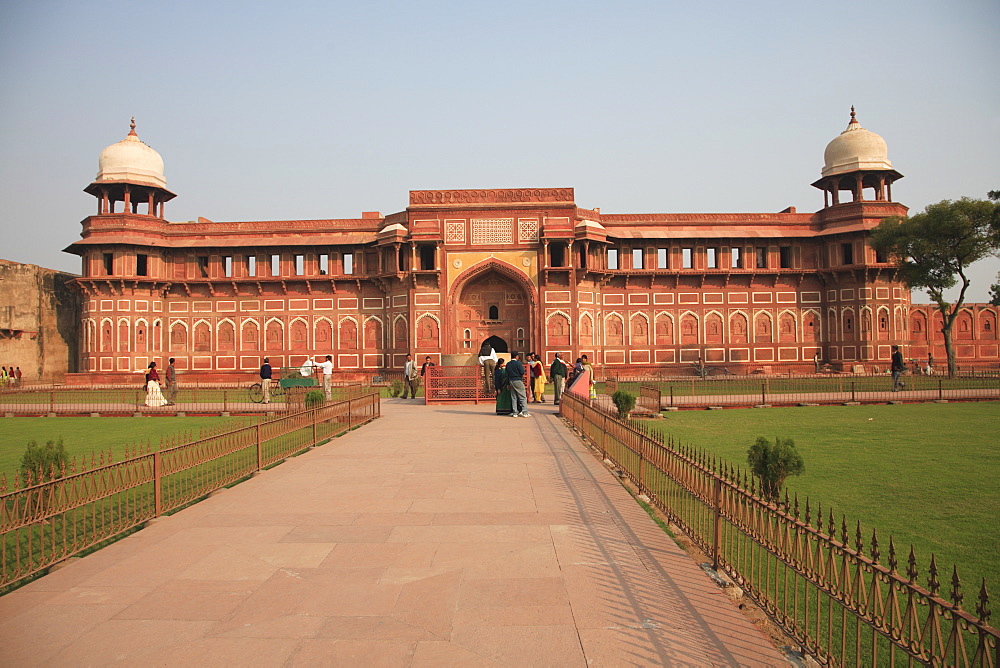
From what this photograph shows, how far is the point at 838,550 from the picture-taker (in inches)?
112

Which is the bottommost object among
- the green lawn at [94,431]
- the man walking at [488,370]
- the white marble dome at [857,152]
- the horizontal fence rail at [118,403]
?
the green lawn at [94,431]

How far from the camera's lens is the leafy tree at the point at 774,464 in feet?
19.0

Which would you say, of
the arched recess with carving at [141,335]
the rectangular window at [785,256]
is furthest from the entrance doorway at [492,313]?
the arched recess with carving at [141,335]

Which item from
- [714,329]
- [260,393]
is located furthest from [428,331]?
[714,329]

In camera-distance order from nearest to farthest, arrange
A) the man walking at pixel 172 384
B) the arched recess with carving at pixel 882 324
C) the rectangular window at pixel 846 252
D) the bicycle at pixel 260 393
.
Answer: the man walking at pixel 172 384 → the bicycle at pixel 260 393 → the arched recess with carving at pixel 882 324 → the rectangular window at pixel 846 252

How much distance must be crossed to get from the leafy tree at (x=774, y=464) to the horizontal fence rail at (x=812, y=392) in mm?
9011

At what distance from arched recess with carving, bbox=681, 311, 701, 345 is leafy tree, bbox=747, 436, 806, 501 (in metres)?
23.5

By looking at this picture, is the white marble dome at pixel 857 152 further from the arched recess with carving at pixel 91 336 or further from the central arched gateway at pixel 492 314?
the arched recess with carving at pixel 91 336

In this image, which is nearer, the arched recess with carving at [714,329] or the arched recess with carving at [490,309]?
the arched recess with carving at [490,309]

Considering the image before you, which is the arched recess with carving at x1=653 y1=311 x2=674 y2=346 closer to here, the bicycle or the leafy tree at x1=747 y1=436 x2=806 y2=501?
the bicycle

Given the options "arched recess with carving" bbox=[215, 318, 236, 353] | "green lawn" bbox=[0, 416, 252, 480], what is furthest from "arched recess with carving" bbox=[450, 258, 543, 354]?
"green lawn" bbox=[0, 416, 252, 480]

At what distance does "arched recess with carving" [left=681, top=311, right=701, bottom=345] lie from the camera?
94.4ft

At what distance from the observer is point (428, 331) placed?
2667 centimetres

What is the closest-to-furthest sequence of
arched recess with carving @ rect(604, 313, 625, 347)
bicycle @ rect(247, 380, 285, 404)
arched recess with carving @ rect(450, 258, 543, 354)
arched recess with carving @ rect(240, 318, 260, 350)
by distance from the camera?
1. bicycle @ rect(247, 380, 285, 404)
2. arched recess with carving @ rect(450, 258, 543, 354)
3. arched recess with carving @ rect(604, 313, 625, 347)
4. arched recess with carving @ rect(240, 318, 260, 350)
